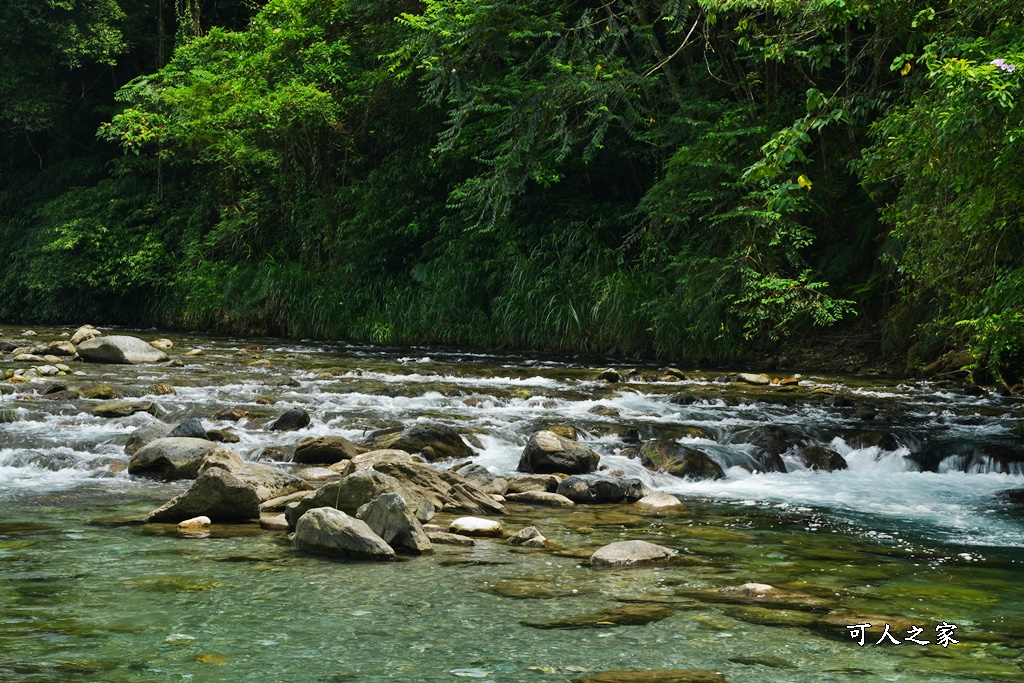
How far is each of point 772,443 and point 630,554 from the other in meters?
3.96

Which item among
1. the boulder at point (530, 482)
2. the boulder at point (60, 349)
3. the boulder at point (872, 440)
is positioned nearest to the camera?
the boulder at point (530, 482)

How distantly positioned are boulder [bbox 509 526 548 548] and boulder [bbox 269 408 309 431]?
4230mm

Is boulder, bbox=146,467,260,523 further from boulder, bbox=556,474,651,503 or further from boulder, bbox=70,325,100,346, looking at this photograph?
boulder, bbox=70,325,100,346

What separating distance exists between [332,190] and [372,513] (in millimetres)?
18301

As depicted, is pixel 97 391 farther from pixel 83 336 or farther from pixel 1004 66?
pixel 1004 66

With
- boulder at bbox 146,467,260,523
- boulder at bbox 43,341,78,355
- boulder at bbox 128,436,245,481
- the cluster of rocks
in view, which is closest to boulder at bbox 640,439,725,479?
boulder at bbox 128,436,245,481

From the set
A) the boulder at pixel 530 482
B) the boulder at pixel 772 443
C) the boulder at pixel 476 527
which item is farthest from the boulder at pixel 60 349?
the boulder at pixel 476 527

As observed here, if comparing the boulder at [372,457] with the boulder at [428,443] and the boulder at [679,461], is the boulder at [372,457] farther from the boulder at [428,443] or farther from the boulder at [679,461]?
the boulder at [679,461]

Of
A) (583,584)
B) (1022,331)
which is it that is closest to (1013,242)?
(1022,331)

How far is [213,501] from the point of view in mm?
5594

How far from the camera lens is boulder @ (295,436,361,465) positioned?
7.70 m

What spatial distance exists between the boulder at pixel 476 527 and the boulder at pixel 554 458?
77.2 inches

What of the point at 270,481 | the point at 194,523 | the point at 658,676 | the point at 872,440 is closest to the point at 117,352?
the point at 270,481

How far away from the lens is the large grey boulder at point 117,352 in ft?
47.4
